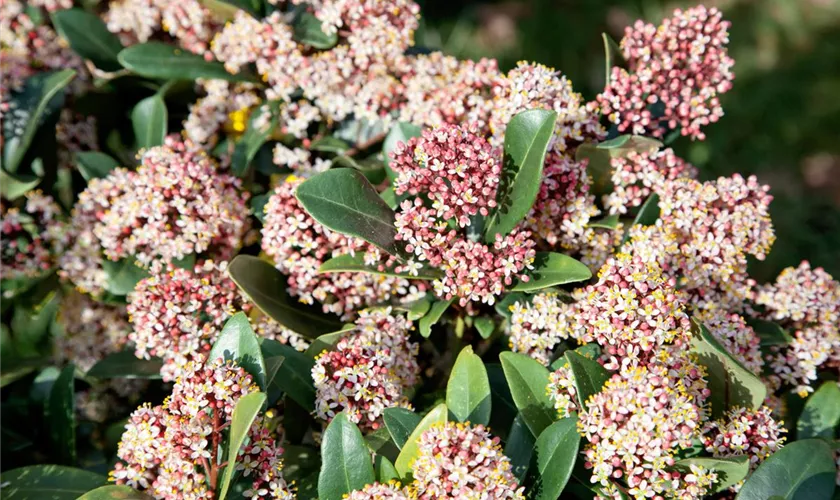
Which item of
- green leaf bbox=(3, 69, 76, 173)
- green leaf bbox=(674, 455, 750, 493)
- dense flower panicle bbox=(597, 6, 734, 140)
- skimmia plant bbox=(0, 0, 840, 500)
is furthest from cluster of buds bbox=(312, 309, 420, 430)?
green leaf bbox=(3, 69, 76, 173)

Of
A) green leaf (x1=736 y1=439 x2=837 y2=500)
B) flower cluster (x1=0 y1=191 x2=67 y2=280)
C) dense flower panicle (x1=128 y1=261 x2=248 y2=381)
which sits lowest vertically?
flower cluster (x1=0 y1=191 x2=67 y2=280)

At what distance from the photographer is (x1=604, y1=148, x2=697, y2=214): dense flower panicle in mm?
1978

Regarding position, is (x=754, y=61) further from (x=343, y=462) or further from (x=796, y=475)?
(x=343, y=462)

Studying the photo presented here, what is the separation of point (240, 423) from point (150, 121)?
1.27 metres

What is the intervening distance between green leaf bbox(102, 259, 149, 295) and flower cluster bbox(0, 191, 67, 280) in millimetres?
243

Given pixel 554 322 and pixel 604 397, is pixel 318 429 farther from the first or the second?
pixel 604 397

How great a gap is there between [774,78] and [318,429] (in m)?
4.41

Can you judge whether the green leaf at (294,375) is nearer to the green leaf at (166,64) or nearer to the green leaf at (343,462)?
the green leaf at (343,462)

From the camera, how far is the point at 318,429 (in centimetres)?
202

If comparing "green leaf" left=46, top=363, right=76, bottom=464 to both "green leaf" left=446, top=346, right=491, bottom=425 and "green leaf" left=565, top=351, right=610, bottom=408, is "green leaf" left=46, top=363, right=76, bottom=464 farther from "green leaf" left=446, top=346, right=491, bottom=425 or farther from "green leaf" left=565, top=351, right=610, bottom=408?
"green leaf" left=565, top=351, right=610, bottom=408

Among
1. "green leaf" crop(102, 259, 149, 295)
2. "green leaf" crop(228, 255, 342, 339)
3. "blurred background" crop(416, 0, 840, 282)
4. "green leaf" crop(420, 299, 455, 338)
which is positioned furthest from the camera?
"blurred background" crop(416, 0, 840, 282)

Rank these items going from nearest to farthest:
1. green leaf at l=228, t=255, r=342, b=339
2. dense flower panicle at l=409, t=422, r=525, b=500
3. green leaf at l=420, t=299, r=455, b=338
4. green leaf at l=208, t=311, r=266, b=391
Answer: dense flower panicle at l=409, t=422, r=525, b=500
green leaf at l=208, t=311, r=266, b=391
green leaf at l=420, t=299, r=455, b=338
green leaf at l=228, t=255, r=342, b=339

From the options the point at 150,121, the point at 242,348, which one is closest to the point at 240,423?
the point at 242,348

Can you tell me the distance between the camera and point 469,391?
1.63 m
